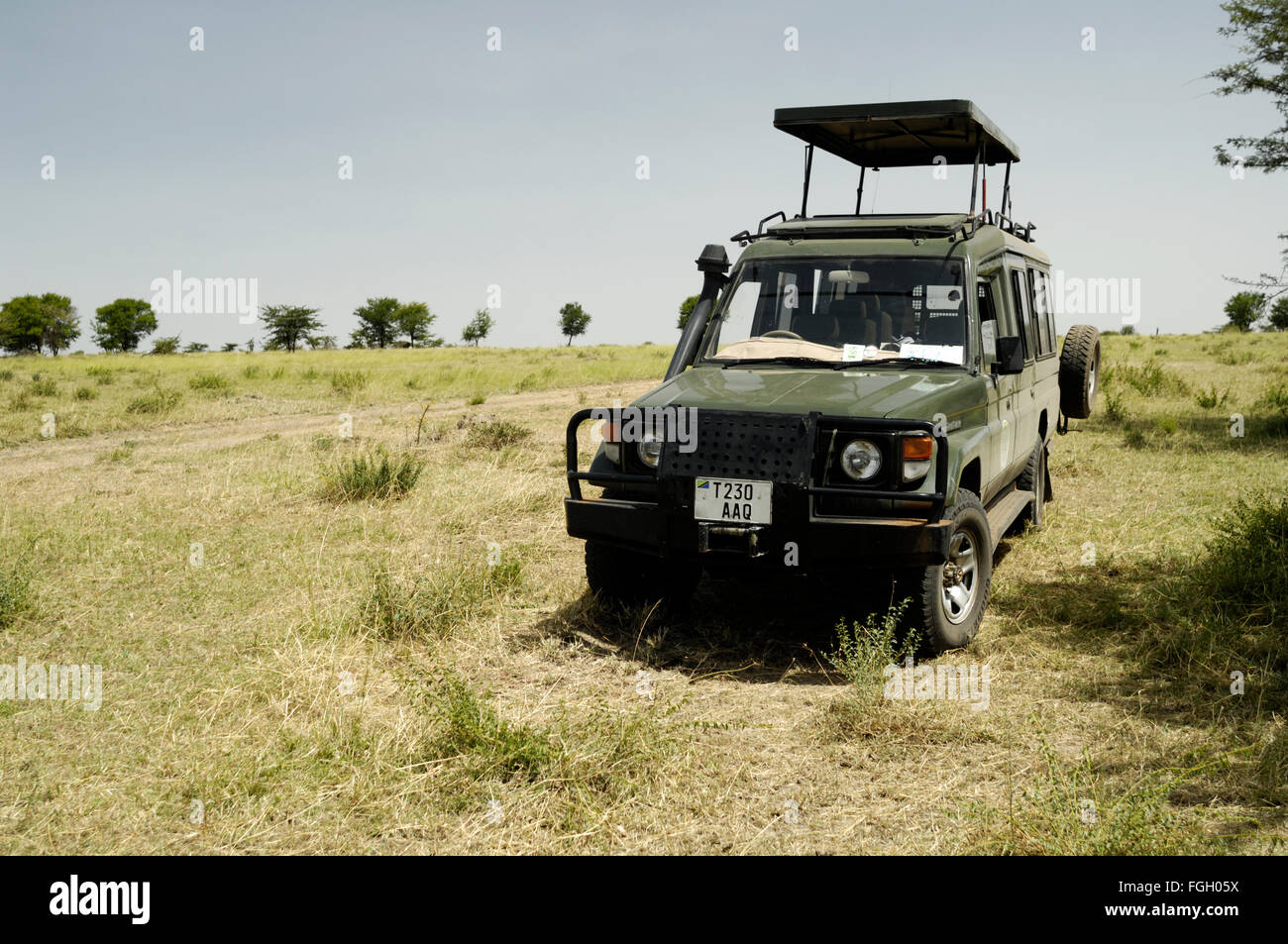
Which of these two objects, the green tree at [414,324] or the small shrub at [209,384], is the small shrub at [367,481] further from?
the green tree at [414,324]

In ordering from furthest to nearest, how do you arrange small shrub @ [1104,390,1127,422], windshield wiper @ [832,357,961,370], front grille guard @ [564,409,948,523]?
small shrub @ [1104,390,1127,422], windshield wiper @ [832,357,961,370], front grille guard @ [564,409,948,523]

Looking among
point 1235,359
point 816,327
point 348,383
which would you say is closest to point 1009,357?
point 816,327

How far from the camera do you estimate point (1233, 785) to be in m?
3.68

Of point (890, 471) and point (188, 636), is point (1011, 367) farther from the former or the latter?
point (188, 636)

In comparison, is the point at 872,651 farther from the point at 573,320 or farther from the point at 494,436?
the point at 573,320

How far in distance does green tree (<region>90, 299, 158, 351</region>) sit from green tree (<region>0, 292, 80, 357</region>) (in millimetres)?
4342

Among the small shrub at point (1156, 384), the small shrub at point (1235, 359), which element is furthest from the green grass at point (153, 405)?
the small shrub at point (1235, 359)

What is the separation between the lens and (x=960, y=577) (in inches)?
211

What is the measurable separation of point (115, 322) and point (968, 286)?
87.7 m

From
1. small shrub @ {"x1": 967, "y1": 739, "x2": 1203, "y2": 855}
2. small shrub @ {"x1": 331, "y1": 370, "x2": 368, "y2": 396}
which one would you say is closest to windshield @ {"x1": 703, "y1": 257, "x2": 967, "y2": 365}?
small shrub @ {"x1": 967, "y1": 739, "x2": 1203, "y2": 855}

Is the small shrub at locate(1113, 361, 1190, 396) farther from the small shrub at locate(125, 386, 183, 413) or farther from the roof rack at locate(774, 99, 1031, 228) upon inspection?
the small shrub at locate(125, 386, 183, 413)

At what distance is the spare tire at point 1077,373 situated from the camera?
973cm

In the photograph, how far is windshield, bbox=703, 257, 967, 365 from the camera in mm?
5816
